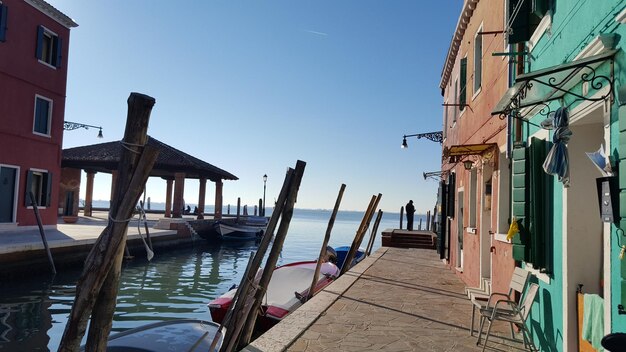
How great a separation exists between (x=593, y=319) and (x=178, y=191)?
26.0 metres

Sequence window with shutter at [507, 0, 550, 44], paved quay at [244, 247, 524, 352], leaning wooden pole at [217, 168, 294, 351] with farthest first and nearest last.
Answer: window with shutter at [507, 0, 550, 44]
leaning wooden pole at [217, 168, 294, 351]
paved quay at [244, 247, 524, 352]

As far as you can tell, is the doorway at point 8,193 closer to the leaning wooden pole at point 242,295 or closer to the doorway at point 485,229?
the leaning wooden pole at point 242,295

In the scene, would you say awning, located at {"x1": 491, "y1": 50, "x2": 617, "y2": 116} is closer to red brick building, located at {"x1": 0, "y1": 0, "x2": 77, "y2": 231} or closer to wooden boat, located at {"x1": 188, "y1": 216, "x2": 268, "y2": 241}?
red brick building, located at {"x1": 0, "y1": 0, "x2": 77, "y2": 231}

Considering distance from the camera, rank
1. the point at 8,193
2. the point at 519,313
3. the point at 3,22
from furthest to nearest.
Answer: the point at 8,193
the point at 3,22
the point at 519,313

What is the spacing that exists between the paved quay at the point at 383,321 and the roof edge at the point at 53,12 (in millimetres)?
16068

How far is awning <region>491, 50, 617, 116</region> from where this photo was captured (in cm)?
377

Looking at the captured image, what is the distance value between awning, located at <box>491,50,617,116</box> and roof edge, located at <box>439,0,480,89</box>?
5473 mm

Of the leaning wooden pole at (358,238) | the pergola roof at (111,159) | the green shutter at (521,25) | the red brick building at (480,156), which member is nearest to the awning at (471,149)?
the red brick building at (480,156)

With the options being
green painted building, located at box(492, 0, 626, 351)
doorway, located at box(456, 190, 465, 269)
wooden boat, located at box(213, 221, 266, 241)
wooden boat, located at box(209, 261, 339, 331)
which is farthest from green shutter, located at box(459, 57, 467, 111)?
wooden boat, located at box(213, 221, 266, 241)

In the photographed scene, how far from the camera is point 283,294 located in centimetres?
1016

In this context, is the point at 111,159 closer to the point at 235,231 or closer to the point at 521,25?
the point at 235,231

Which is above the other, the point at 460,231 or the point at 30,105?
the point at 30,105

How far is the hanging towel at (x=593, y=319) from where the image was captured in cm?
397

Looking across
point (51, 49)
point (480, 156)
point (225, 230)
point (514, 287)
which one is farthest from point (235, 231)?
point (514, 287)
